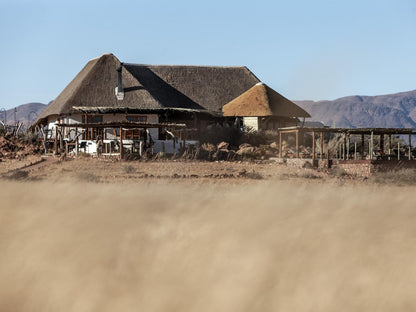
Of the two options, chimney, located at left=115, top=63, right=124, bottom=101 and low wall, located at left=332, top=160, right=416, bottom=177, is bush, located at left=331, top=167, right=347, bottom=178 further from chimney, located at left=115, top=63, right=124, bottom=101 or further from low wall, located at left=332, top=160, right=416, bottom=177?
chimney, located at left=115, top=63, right=124, bottom=101

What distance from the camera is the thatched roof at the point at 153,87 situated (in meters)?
39.3

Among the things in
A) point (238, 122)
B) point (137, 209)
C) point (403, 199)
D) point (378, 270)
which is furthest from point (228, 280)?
point (238, 122)

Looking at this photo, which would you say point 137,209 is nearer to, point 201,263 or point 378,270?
point 201,263

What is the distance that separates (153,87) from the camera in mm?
43000

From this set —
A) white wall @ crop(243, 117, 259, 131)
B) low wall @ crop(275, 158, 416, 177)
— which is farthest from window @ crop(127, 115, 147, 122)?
low wall @ crop(275, 158, 416, 177)

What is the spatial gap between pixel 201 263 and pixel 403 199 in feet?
6.09

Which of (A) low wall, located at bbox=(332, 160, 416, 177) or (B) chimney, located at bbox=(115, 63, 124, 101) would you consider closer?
(A) low wall, located at bbox=(332, 160, 416, 177)

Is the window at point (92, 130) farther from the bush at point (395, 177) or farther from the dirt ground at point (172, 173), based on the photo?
the bush at point (395, 177)

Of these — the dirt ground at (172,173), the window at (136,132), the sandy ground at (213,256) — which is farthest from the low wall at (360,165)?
the sandy ground at (213,256)

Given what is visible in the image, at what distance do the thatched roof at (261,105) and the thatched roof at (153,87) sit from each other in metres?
1.78

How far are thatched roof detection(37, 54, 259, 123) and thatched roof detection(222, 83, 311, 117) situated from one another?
70.1 inches

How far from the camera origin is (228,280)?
3805 millimetres

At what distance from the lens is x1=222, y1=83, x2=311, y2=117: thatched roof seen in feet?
133

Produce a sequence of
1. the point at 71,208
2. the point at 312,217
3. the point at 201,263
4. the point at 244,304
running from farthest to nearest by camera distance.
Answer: the point at 71,208
the point at 312,217
the point at 201,263
the point at 244,304
